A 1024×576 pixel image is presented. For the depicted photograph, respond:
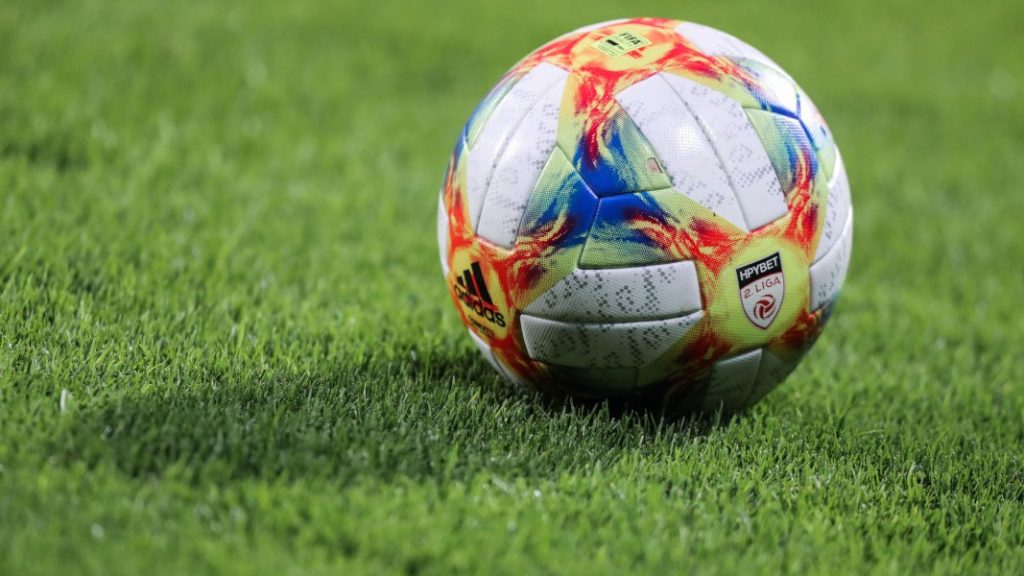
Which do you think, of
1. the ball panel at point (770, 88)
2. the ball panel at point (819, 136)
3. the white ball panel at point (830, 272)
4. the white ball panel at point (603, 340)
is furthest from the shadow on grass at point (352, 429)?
the ball panel at point (770, 88)

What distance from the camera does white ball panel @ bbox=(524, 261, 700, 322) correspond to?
332 centimetres

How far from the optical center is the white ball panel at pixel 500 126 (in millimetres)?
3477

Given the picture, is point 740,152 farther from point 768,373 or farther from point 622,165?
point 768,373

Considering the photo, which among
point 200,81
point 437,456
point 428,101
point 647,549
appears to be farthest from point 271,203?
point 647,549

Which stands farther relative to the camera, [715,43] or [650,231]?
[715,43]

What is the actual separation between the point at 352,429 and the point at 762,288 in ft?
4.50

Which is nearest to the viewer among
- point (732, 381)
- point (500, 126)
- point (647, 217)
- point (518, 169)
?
point (647, 217)

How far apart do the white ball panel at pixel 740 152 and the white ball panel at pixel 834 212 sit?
0.80 ft

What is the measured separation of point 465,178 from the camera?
3.58 m

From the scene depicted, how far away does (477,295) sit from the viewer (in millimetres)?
3588

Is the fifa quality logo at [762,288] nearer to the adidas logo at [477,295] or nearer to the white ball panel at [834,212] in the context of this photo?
the white ball panel at [834,212]

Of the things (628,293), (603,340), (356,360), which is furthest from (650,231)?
(356,360)

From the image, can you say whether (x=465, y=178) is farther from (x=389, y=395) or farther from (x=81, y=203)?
(x=81, y=203)

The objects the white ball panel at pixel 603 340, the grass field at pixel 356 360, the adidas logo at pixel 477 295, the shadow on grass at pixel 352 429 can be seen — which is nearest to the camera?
the grass field at pixel 356 360
